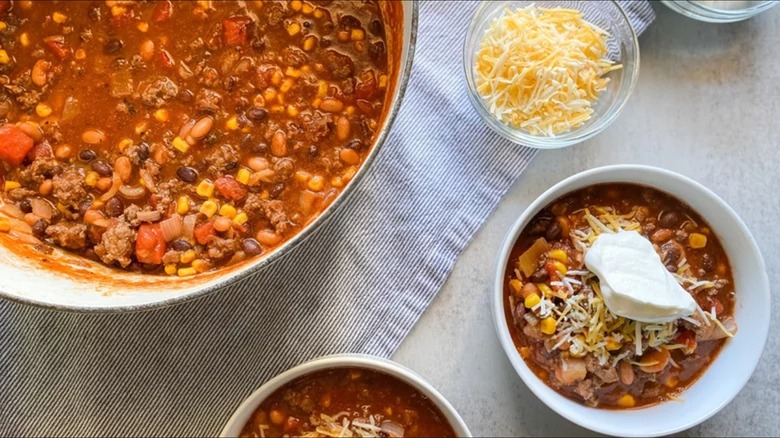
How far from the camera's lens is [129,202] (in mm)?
3012

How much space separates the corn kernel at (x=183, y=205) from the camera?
2980mm

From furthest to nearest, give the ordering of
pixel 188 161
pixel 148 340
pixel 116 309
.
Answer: pixel 148 340
pixel 188 161
pixel 116 309

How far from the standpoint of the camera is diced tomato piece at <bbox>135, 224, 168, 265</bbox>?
2963mm

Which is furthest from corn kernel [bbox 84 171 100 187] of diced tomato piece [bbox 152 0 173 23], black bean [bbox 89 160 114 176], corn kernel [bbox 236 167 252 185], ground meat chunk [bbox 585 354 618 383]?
ground meat chunk [bbox 585 354 618 383]

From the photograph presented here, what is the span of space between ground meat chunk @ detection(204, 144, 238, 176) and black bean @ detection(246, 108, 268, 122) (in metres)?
0.14

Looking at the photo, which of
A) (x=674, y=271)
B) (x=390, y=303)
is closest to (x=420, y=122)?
(x=390, y=303)

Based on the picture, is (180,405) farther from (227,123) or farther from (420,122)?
(420,122)

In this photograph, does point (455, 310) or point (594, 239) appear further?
point (455, 310)

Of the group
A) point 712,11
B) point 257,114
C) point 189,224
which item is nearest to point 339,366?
point 189,224

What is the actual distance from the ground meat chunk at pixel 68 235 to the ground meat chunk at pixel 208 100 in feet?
2.07

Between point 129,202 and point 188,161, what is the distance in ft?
0.90

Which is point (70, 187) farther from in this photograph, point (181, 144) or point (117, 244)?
point (181, 144)

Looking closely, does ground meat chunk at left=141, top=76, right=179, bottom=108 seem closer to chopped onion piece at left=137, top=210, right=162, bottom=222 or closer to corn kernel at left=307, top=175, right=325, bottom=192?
chopped onion piece at left=137, top=210, right=162, bottom=222

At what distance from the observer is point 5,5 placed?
310 centimetres
